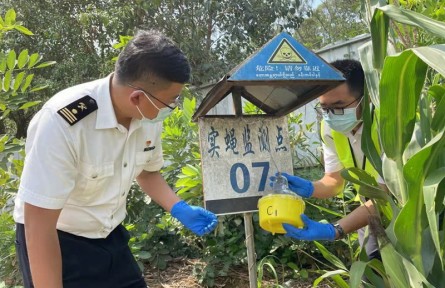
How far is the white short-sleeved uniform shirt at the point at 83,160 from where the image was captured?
4.51 ft

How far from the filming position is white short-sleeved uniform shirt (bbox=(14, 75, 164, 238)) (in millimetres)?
1374

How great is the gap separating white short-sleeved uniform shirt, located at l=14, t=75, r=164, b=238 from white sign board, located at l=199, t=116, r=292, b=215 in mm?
236

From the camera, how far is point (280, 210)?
1.66m

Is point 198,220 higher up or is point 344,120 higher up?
point 344,120

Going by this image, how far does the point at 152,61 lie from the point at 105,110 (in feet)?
0.72

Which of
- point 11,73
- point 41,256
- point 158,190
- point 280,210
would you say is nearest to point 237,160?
point 280,210

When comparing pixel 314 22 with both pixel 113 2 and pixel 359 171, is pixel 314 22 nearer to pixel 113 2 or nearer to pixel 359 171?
pixel 113 2

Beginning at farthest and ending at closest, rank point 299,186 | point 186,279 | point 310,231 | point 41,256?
point 186,279 → point 299,186 → point 310,231 → point 41,256

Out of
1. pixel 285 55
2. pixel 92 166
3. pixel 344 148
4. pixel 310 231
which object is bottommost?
pixel 310 231

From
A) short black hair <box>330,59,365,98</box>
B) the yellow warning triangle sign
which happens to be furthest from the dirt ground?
the yellow warning triangle sign

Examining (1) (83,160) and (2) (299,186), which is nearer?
(1) (83,160)

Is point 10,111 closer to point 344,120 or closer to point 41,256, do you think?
point 41,256

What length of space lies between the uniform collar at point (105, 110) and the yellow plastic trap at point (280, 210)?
584mm

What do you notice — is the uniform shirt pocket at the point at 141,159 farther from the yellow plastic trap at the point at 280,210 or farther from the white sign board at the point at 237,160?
the yellow plastic trap at the point at 280,210
